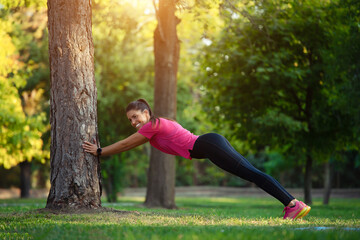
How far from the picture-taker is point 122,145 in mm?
6434

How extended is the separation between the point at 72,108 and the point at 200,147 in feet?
7.05

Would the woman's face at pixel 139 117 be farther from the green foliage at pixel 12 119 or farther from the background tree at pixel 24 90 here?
the green foliage at pixel 12 119

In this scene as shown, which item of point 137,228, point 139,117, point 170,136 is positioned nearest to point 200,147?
point 170,136

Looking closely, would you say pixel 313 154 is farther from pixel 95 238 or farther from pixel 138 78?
pixel 95 238

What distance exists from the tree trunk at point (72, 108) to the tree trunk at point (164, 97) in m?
6.09

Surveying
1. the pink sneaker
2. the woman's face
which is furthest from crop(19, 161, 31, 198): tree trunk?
the pink sneaker

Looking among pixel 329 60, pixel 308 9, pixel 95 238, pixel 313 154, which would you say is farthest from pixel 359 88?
pixel 95 238

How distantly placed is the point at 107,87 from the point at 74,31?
17277 millimetres

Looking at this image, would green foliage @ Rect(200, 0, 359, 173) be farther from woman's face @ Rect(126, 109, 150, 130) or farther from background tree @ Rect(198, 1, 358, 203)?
woman's face @ Rect(126, 109, 150, 130)

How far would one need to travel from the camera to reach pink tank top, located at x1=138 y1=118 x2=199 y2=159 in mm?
6258

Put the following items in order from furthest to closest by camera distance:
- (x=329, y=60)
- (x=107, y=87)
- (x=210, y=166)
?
(x=210, y=166), (x=107, y=87), (x=329, y=60)

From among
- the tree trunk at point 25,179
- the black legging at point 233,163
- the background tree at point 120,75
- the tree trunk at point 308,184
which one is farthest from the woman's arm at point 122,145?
the tree trunk at point 25,179

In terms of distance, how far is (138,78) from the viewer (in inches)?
998

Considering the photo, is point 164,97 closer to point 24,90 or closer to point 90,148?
point 90,148
